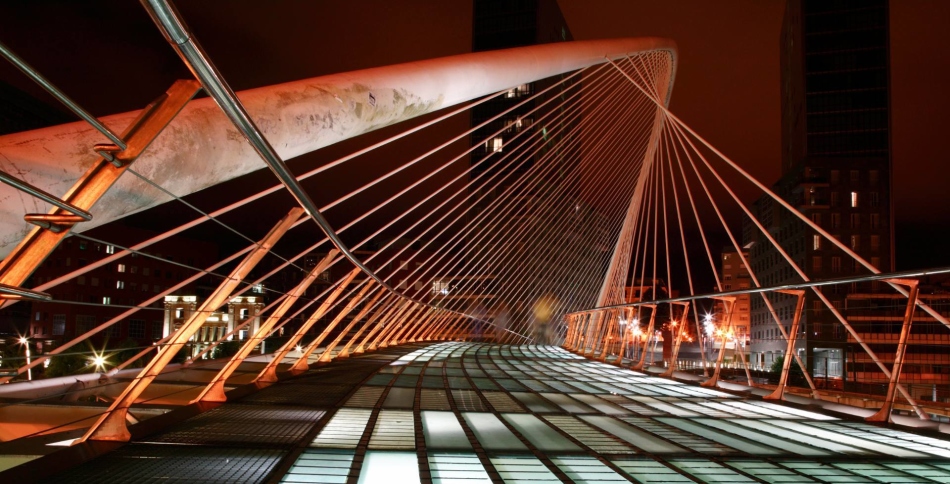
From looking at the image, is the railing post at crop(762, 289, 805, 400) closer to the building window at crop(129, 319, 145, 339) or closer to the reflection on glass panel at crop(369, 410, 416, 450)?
the reflection on glass panel at crop(369, 410, 416, 450)

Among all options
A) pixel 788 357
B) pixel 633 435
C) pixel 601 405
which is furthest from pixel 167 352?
pixel 788 357

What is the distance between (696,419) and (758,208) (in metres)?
82.0

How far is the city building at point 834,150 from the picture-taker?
201 feet

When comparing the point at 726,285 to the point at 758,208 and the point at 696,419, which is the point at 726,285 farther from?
the point at 696,419

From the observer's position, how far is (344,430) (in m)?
4.75

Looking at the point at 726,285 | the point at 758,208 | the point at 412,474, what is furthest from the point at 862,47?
the point at 412,474

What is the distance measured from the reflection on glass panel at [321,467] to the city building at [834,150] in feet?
199

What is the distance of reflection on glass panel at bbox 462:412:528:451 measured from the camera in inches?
171

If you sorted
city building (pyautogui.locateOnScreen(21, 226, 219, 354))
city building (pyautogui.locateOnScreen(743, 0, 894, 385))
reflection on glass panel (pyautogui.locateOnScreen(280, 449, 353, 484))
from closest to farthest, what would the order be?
reflection on glass panel (pyautogui.locateOnScreen(280, 449, 353, 484))
city building (pyautogui.locateOnScreen(743, 0, 894, 385))
city building (pyautogui.locateOnScreen(21, 226, 219, 354))

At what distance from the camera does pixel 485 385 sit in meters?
8.63

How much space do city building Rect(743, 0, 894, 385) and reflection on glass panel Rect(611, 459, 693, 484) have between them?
5977 centimetres

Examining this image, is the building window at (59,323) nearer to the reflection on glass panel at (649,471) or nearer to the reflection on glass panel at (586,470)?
the reflection on glass panel at (586,470)

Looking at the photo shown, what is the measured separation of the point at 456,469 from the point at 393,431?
1159 millimetres

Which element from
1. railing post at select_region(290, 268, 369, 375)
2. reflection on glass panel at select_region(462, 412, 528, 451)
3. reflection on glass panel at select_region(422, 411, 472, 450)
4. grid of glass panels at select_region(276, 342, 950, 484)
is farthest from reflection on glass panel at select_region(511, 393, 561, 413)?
railing post at select_region(290, 268, 369, 375)
